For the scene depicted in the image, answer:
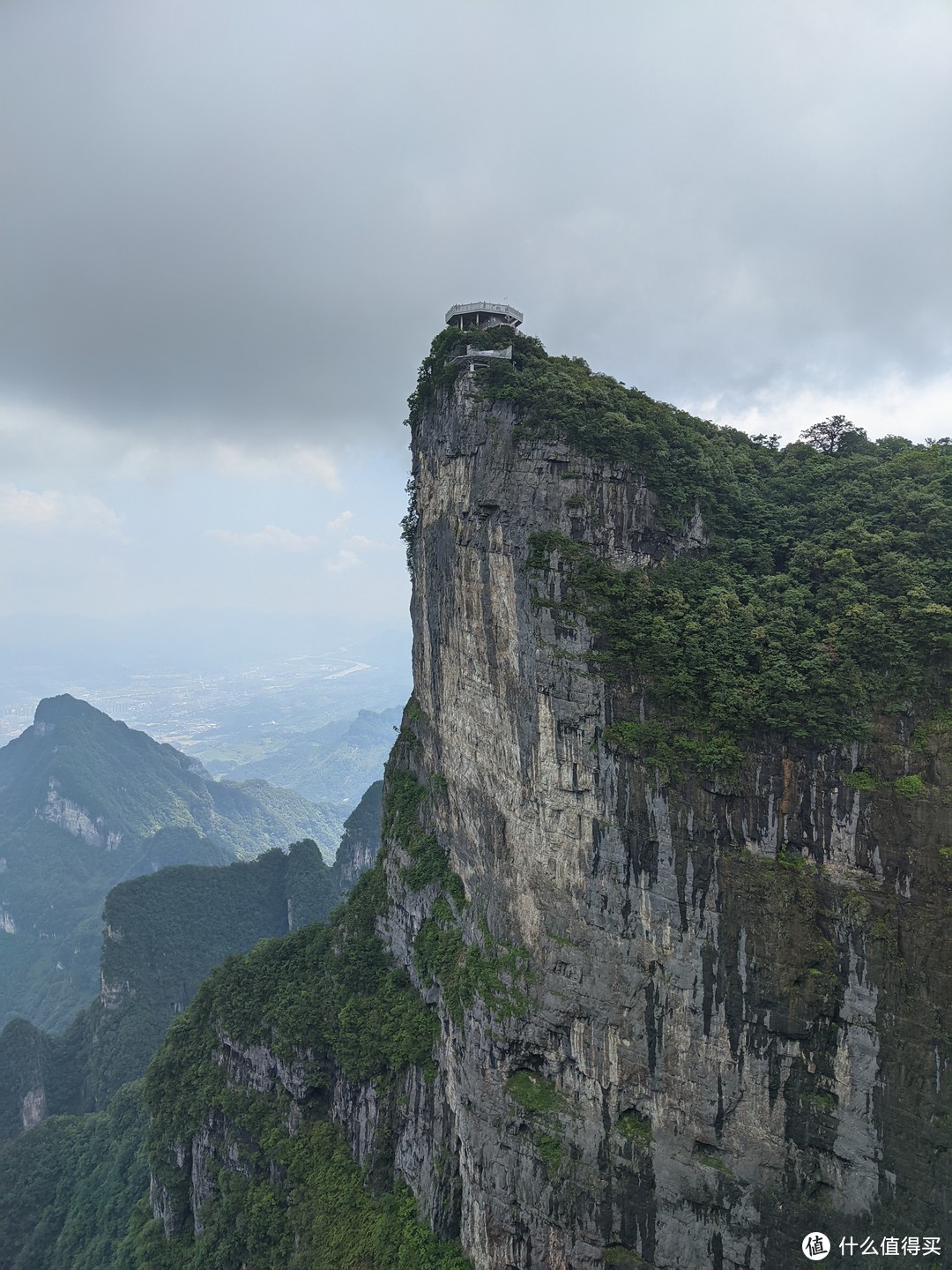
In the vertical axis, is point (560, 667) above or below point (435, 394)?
below

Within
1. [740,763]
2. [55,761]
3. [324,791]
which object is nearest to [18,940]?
[55,761]

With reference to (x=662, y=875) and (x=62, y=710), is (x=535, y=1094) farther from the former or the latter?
(x=62, y=710)

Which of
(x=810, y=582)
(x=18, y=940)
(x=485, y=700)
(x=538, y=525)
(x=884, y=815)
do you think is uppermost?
(x=538, y=525)

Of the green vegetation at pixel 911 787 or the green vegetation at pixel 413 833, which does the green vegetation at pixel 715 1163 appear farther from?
the green vegetation at pixel 413 833

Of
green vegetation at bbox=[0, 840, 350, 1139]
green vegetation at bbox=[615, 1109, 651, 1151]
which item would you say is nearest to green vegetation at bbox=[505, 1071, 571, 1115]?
green vegetation at bbox=[615, 1109, 651, 1151]

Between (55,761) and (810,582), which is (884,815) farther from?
(55,761)

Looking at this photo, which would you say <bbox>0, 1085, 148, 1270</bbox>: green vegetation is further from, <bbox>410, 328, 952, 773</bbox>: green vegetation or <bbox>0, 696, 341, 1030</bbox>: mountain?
<bbox>410, 328, 952, 773</bbox>: green vegetation

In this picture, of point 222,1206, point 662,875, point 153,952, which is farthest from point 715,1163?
point 153,952
